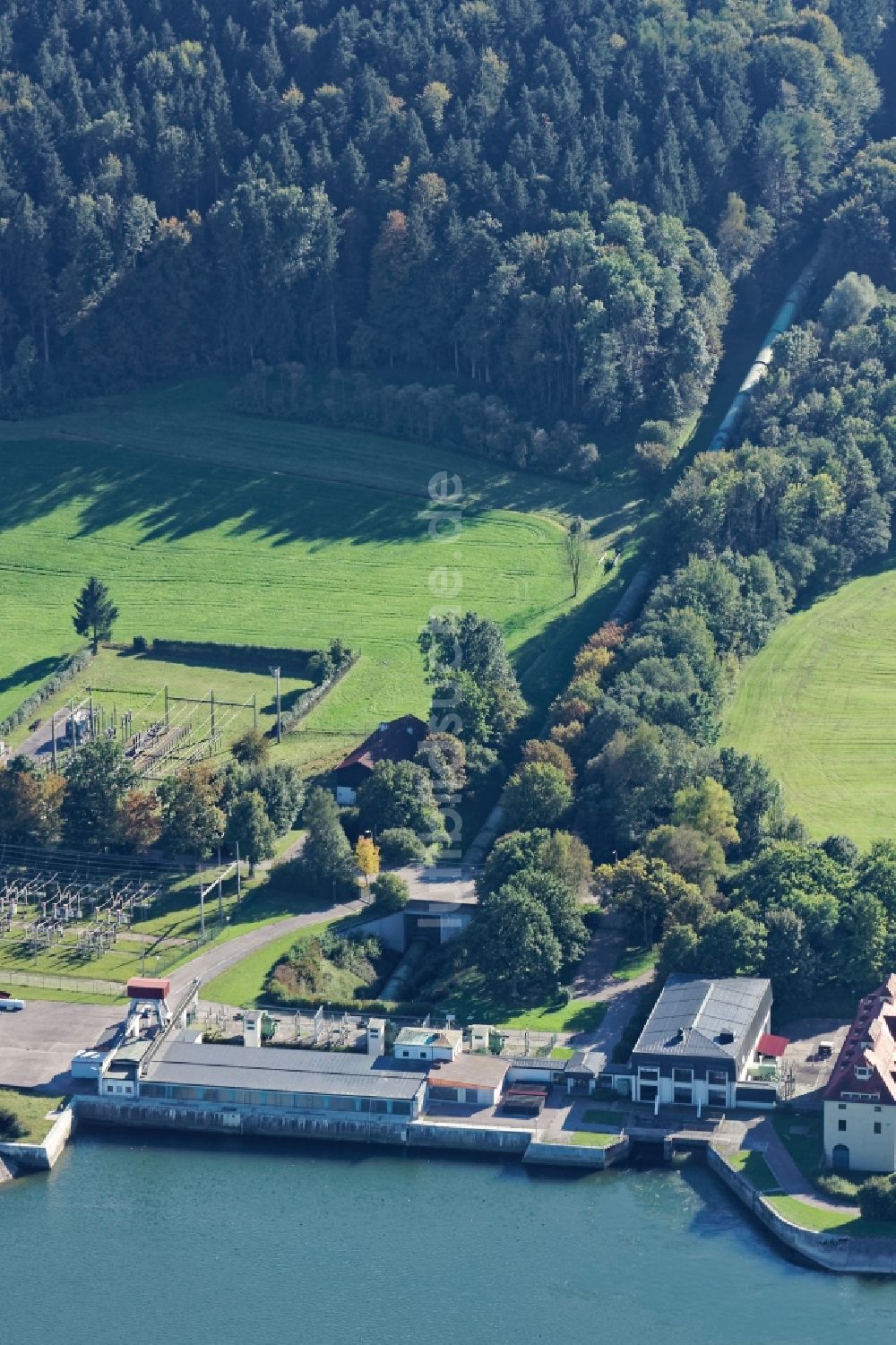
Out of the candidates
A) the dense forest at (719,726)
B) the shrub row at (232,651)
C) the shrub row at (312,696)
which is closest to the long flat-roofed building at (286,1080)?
the dense forest at (719,726)

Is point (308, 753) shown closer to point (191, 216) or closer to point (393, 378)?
point (393, 378)

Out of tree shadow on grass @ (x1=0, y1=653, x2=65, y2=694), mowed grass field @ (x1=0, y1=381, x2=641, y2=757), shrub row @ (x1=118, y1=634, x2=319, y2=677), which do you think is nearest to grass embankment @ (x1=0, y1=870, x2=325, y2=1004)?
mowed grass field @ (x1=0, y1=381, x2=641, y2=757)

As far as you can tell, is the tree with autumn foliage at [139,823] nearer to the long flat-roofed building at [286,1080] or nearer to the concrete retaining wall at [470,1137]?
the long flat-roofed building at [286,1080]

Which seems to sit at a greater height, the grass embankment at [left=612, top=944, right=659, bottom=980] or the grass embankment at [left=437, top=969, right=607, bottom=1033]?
the grass embankment at [left=612, top=944, right=659, bottom=980]

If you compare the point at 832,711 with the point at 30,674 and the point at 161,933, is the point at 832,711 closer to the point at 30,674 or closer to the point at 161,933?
the point at 161,933

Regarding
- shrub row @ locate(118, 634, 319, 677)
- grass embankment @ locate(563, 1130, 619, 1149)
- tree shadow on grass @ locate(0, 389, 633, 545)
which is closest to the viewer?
grass embankment @ locate(563, 1130, 619, 1149)

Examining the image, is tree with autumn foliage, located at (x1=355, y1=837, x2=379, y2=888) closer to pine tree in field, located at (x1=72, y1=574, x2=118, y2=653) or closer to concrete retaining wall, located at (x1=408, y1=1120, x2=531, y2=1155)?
concrete retaining wall, located at (x1=408, y1=1120, x2=531, y2=1155)

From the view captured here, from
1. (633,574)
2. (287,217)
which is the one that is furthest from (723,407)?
(287,217)
